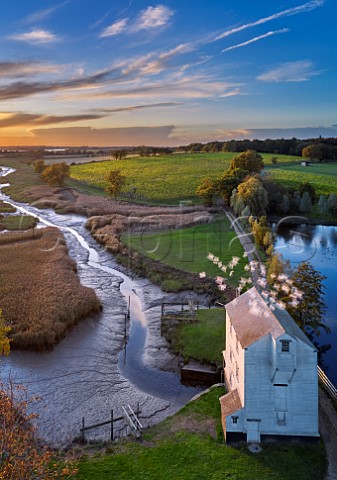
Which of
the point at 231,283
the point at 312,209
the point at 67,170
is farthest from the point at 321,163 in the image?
Result: the point at 231,283

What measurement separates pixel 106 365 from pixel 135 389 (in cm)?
427

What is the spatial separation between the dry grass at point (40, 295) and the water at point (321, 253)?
2283cm

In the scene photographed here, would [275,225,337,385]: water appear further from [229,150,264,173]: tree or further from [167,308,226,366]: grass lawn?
[229,150,264,173]: tree

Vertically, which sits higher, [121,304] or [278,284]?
[278,284]

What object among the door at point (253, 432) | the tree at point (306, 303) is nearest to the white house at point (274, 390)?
the door at point (253, 432)

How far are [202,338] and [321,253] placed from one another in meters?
38.1

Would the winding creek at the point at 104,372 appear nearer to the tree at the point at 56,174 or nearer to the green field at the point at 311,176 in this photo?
the green field at the point at 311,176

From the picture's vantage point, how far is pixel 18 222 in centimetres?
8894

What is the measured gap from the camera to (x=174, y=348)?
39.9 meters

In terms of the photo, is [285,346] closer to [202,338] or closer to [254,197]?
[202,338]

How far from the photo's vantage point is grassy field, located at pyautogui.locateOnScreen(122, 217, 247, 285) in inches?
2359

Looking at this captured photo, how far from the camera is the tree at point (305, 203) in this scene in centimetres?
10119

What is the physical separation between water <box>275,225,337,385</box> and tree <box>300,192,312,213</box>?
7758 millimetres

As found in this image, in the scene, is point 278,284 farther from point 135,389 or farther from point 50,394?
point 50,394
